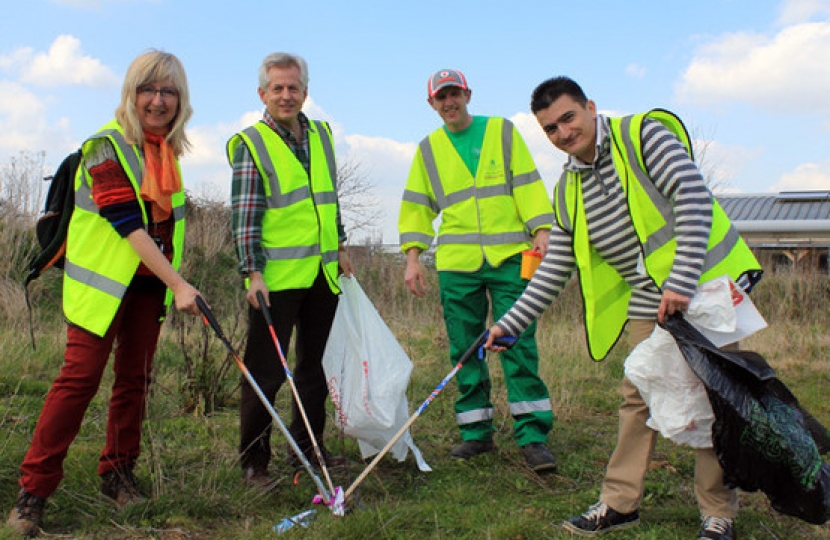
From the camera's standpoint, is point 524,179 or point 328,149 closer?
point 328,149

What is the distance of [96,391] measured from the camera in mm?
3180

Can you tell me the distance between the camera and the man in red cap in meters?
4.28

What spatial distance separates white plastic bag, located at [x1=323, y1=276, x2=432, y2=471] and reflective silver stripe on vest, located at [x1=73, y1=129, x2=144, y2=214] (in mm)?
1243

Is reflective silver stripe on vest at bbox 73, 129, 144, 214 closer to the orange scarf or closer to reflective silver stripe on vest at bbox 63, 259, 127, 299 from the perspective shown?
the orange scarf

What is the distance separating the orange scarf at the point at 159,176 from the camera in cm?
323

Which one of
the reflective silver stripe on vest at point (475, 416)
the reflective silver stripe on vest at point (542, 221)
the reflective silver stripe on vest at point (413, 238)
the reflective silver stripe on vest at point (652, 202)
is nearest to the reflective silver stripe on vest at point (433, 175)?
the reflective silver stripe on vest at point (413, 238)

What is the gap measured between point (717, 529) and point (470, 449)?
1650mm

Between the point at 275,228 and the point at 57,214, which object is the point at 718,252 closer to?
the point at 275,228

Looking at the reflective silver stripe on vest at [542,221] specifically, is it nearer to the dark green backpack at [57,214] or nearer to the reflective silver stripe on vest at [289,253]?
the reflective silver stripe on vest at [289,253]

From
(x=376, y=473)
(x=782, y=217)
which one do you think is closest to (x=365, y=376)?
(x=376, y=473)

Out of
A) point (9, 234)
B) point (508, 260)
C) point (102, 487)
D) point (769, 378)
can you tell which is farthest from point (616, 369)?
point (9, 234)

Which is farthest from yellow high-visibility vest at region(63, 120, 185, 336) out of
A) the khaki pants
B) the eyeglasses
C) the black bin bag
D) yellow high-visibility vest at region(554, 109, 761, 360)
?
the black bin bag

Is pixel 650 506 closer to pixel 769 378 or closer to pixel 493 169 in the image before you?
pixel 769 378

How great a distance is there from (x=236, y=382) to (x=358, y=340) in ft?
8.12
